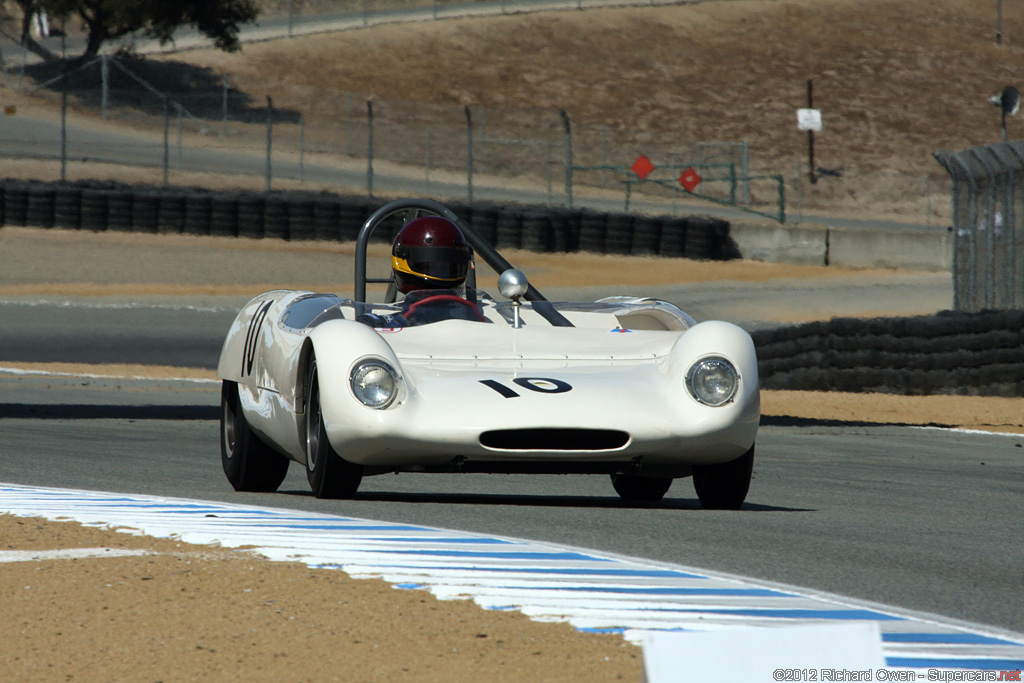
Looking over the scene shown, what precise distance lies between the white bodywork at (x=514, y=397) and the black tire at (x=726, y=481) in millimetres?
133

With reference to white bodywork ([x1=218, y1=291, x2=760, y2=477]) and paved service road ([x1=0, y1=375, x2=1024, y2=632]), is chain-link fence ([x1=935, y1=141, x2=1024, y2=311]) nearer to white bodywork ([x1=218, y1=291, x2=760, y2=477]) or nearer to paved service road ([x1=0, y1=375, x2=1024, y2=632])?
paved service road ([x1=0, y1=375, x2=1024, y2=632])

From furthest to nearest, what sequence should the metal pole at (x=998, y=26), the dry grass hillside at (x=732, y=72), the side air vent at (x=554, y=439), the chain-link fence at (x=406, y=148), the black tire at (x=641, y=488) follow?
the metal pole at (x=998, y=26)
the dry grass hillside at (x=732, y=72)
the chain-link fence at (x=406, y=148)
the black tire at (x=641, y=488)
the side air vent at (x=554, y=439)

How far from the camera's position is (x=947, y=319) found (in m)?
14.3

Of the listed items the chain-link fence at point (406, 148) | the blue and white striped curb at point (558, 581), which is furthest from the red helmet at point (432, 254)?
the chain-link fence at point (406, 148)

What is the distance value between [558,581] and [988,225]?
1366 centimetres

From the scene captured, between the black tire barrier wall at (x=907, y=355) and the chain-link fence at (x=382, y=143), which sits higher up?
the chain-link fence at (x=382, y=143)

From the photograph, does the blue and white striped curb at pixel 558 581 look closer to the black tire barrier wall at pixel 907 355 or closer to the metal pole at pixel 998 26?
the black tire barrier wall at pixel 907 355

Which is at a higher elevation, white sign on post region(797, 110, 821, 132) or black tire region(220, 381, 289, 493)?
white sign on post region(797, 110, 821, 132)

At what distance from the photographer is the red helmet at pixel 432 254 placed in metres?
7.30

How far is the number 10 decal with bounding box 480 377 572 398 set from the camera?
5.99 meters

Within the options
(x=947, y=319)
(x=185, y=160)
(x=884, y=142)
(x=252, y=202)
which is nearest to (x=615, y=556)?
(x=947, y=319)

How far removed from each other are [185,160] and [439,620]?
3900cm

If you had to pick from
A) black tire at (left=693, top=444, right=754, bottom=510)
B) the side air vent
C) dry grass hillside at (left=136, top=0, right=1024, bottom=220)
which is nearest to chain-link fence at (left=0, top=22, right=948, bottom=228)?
dry grass hillside at (left=136, top=0, right=1024, bottom=220)

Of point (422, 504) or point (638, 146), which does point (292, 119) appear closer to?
point (638, 146)
